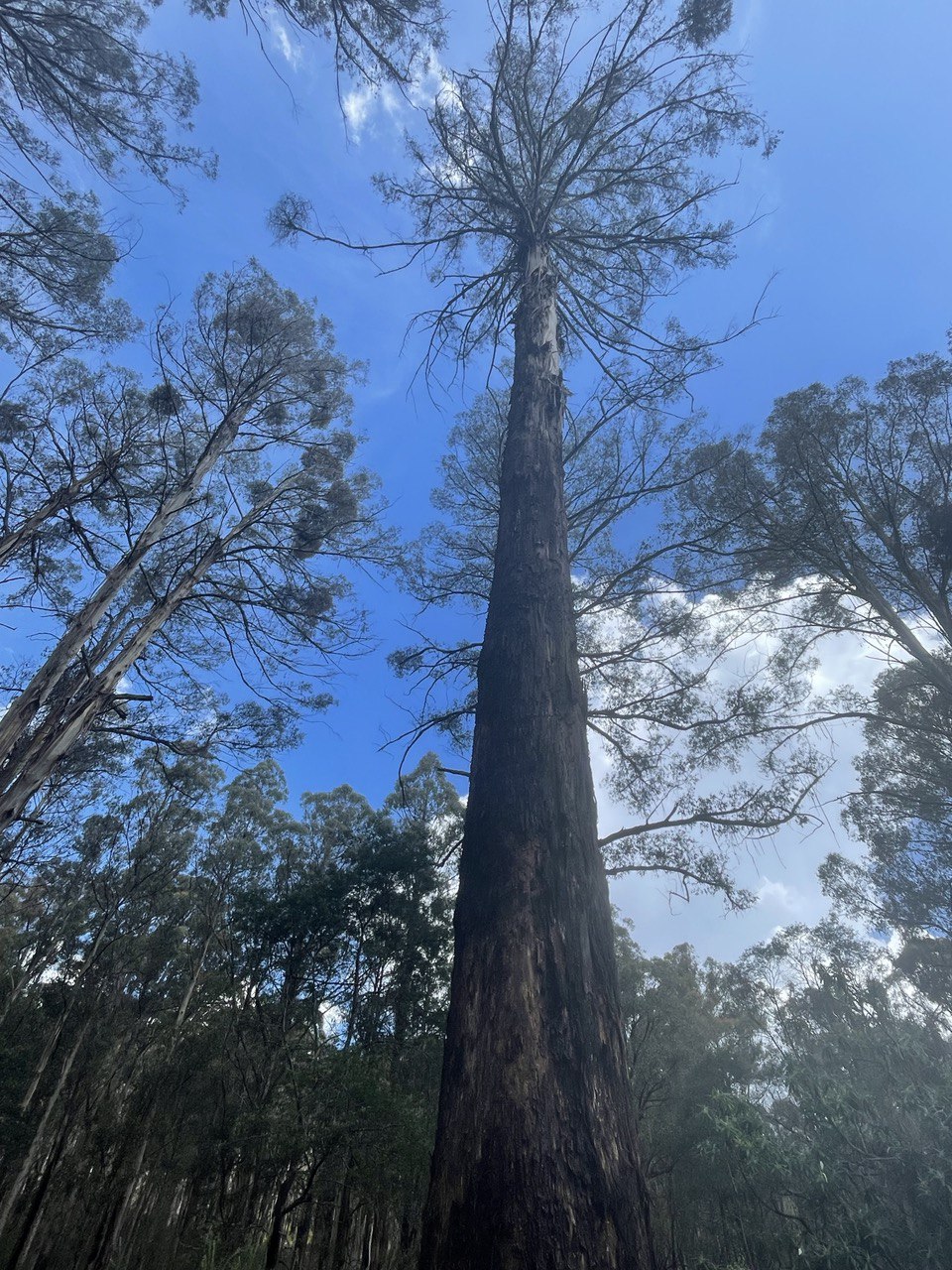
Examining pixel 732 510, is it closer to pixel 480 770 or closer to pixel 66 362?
pixel 480 770

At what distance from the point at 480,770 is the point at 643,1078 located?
60.6 feet

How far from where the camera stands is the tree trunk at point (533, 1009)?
1.29m

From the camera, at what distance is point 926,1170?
8.18m

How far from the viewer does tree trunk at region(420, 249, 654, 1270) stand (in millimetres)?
1295

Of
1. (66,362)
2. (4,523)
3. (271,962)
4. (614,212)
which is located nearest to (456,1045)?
(4,523)

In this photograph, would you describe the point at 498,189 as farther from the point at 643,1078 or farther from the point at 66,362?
the point at 643,1078

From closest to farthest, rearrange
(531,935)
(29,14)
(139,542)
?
1. (531,935)
2. (29,14)
3. (139,542)

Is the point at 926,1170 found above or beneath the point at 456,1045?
above

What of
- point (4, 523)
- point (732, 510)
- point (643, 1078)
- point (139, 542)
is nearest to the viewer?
point (4, 523)

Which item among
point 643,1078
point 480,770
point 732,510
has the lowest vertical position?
point 480,770

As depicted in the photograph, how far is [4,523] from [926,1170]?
13172 mm

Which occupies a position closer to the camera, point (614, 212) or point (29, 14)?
point (29, 14)

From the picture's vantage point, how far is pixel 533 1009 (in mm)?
1611

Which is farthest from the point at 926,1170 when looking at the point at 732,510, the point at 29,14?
the point at 29,14
